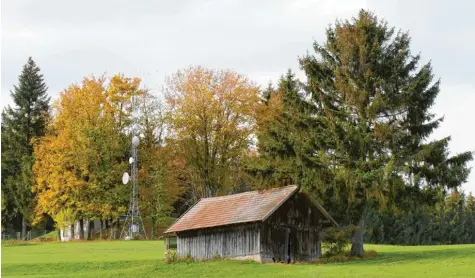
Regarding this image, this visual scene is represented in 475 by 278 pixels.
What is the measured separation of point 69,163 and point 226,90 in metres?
14.1

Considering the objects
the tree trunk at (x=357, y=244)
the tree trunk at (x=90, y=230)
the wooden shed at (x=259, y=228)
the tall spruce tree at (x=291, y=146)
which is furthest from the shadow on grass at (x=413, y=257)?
the tree trunk at (x=90, y=230)

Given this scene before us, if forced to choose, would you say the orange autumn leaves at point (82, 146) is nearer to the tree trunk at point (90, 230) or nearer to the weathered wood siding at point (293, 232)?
the tree trunk at point (90, 230)

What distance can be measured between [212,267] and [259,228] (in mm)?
4393

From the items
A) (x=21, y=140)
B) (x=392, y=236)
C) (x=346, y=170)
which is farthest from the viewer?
(x=392, y=236)

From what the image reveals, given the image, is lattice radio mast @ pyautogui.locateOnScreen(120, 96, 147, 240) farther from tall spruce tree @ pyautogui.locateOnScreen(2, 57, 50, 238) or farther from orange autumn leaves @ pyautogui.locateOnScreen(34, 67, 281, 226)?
tall spruce tree @ pyautogui.locateOnScreen(2, 57, 50, 238)

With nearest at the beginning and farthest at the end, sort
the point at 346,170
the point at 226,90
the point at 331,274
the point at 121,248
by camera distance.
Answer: the point at 331,274 < the point at 346,170 < the point at 121,248 < the point at 226,90

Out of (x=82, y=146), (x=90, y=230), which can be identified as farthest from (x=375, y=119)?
(x=90, y=230)

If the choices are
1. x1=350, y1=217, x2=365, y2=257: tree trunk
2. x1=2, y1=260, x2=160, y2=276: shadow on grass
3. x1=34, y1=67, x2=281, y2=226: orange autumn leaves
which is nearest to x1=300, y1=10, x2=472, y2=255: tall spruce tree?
x1=350, y1=217, x2=365, y2=257: tree trunk

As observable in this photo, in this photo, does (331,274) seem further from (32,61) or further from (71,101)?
(32,61)

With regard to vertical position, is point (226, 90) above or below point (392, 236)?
above

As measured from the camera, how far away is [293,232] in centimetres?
3853

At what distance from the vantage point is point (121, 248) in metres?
46.4

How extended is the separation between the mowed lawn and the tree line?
158 inches

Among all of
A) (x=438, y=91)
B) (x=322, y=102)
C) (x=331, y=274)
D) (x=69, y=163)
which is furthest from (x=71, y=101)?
(x=331, y=274)
